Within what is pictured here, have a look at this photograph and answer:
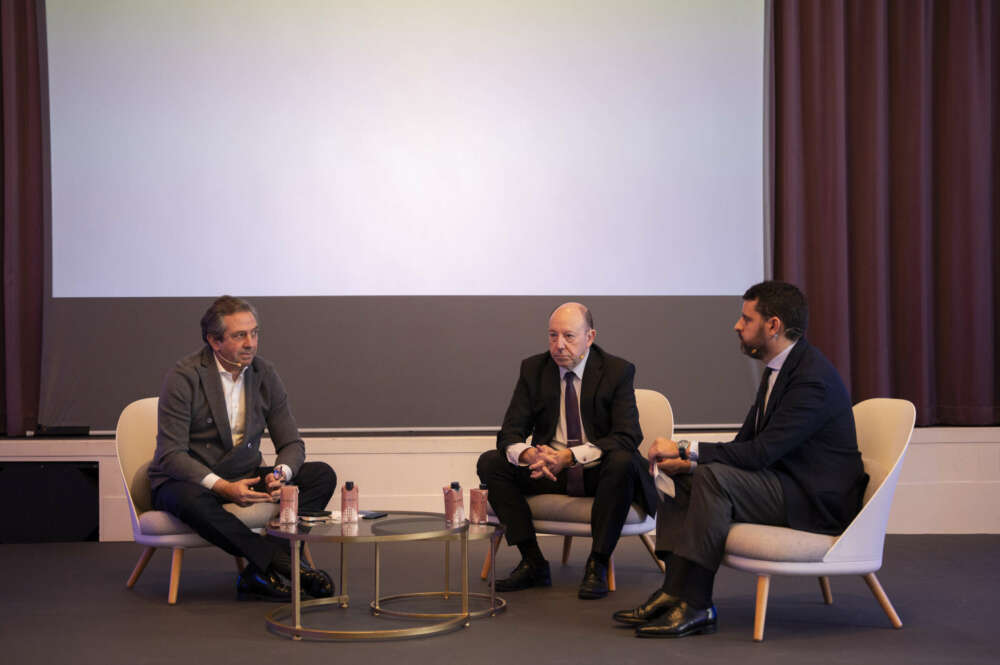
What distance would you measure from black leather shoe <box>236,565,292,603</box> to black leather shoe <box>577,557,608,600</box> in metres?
1.09

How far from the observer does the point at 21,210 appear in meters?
5.61

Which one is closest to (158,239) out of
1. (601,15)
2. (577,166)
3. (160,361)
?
(160,361)

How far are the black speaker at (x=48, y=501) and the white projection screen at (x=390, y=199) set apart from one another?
0.28 meters

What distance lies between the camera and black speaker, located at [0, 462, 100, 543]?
537cm

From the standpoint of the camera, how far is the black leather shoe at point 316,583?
3.86m

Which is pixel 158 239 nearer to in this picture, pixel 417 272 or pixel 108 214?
pixel 108 214

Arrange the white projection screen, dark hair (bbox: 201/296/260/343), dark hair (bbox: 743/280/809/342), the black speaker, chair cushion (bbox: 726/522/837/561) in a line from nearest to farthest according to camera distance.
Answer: chair cushion (bbox: 726/522/837/561), dark hair (bbox: 743/280/809/342), dark hair (bbox: 201/296/260/343), the black speaker, the white projection screen

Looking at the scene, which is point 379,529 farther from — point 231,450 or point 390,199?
point 390,199

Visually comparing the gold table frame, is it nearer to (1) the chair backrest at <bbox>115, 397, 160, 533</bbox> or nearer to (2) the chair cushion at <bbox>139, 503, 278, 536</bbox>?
(2) the chair cushion at <bbox>139, 503, 278, 536</bbox>

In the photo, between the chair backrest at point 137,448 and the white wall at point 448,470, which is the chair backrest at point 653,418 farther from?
the chair backrest at point 137,448

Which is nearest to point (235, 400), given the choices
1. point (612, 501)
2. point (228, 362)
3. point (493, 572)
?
point (228, 362)

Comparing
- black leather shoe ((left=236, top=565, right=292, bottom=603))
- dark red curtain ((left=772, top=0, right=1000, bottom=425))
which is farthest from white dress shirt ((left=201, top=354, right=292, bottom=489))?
dark red curtain ((left=772, top=0, right=1000, bottom=425))

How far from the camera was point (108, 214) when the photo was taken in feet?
18.2

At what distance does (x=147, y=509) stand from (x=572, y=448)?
5.56 ft
